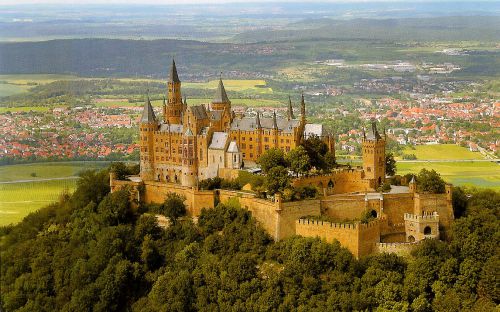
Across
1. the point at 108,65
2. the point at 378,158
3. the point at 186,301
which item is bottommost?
the point at 186,301

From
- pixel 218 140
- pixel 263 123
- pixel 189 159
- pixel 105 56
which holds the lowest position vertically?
pixel 189 159

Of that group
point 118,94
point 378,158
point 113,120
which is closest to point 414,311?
point 378,158

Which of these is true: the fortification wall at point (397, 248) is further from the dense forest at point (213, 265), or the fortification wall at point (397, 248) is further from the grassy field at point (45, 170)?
the grassy field at point (45, 170)

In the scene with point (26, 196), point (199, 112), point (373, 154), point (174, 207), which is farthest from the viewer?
point (26, 196)

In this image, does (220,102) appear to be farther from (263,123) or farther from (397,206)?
(397,206)

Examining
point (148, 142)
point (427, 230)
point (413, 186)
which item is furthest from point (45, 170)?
point (427, 230)

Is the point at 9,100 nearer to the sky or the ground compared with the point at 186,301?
nearer to the sky

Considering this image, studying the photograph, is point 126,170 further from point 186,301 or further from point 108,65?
point 108,65

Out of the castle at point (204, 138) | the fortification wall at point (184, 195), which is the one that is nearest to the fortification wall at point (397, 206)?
the castle at point (204, 138)
